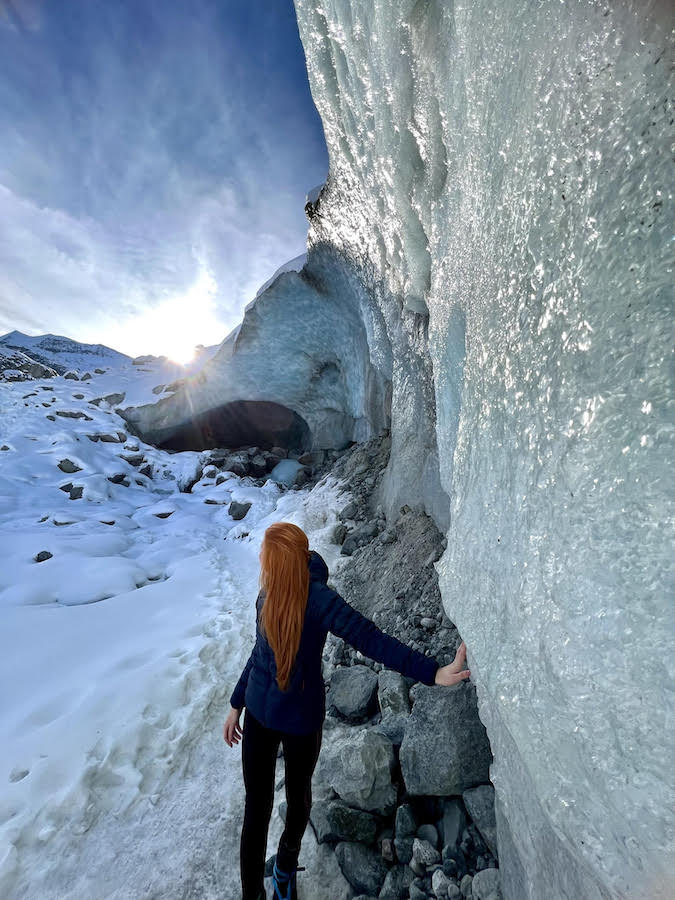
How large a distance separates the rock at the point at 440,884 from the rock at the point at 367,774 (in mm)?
354

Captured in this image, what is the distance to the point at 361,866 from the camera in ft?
6.31

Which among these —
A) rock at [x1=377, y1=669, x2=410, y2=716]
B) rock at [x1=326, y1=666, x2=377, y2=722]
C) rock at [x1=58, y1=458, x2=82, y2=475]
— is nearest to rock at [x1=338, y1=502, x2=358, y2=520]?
Result: rock at [x1=326, y1=666, x2=377, y2=722]

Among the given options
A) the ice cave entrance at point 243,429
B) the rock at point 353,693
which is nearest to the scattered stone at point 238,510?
the ice cave entrance at point 243,429

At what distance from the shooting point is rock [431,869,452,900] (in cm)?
171

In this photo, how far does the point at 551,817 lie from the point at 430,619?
2.31m

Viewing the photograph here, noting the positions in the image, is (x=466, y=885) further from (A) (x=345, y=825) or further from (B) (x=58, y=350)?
(B) (x=58, y=350)

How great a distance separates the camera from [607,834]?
87 centimetres

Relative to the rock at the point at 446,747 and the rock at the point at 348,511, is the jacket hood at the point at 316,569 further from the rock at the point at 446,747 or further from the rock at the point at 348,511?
the rock at the point at 348,511

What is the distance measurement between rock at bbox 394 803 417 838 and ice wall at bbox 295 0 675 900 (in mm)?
497

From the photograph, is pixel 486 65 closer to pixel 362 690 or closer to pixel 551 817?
pixel 551 817

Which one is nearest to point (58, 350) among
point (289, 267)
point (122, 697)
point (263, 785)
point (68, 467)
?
point (68, 467)

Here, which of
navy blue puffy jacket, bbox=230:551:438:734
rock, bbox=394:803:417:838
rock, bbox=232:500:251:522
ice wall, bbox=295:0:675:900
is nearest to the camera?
ice wall, bbox=295:0:675:900

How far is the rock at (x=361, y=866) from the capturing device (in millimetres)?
1872

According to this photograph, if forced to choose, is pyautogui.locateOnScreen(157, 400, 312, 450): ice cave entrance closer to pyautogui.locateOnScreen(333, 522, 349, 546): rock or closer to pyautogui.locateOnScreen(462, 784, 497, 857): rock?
pyautogui.locateOnScreen(333, 522, 349, 546): rock
